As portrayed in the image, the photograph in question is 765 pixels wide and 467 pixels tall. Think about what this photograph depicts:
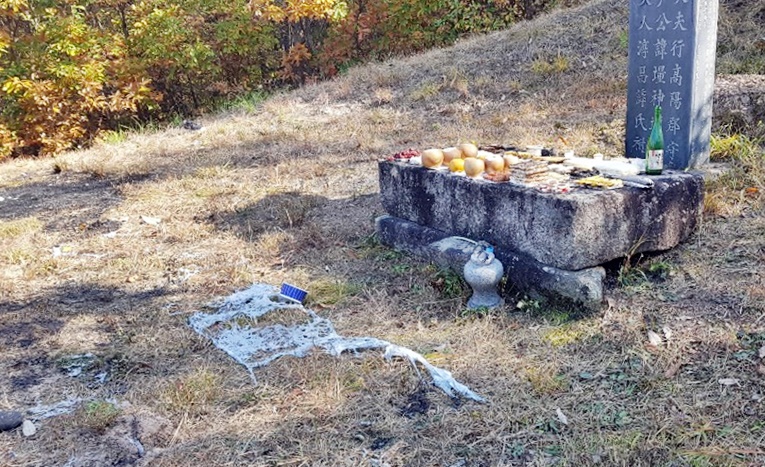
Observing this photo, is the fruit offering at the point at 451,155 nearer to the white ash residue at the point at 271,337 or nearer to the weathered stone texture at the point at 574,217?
the weathered stone texture at the point at 574,217

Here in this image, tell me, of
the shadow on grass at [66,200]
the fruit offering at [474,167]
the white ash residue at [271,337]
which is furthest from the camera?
the shadow on grass at [66,200]

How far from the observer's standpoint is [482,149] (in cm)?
503

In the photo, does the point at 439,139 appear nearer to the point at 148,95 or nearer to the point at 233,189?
the point at 233,189

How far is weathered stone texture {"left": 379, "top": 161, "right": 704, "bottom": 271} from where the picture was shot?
359cm

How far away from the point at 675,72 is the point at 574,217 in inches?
66.5

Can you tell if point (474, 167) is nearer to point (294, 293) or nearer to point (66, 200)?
point (294, 293)

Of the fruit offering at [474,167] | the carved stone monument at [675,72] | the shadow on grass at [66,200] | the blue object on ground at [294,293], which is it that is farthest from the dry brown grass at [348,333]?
the fruit offering at [474,167]

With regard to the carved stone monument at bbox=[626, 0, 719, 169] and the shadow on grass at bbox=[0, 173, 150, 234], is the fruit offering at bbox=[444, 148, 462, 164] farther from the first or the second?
the shadow on grass at bbox=[0, 173, 150, 234]

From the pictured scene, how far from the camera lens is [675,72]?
449cm

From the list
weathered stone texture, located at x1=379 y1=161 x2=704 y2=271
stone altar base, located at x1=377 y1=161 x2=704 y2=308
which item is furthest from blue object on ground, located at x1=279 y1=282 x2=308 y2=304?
weathered stone texture, located at x1=379 y1=161 x2=704 y2=271

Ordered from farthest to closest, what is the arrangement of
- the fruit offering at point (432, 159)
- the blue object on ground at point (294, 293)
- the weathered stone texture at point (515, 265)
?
the fruit offering at point (432, 159)
the blue object on ground at point (294, 293)
the weathered stone texture at point (515, 265)

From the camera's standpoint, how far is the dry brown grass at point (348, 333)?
8.89ft

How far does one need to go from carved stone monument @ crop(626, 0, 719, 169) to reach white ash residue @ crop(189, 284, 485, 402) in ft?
8.54

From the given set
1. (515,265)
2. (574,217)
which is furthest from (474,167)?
(574,217)
